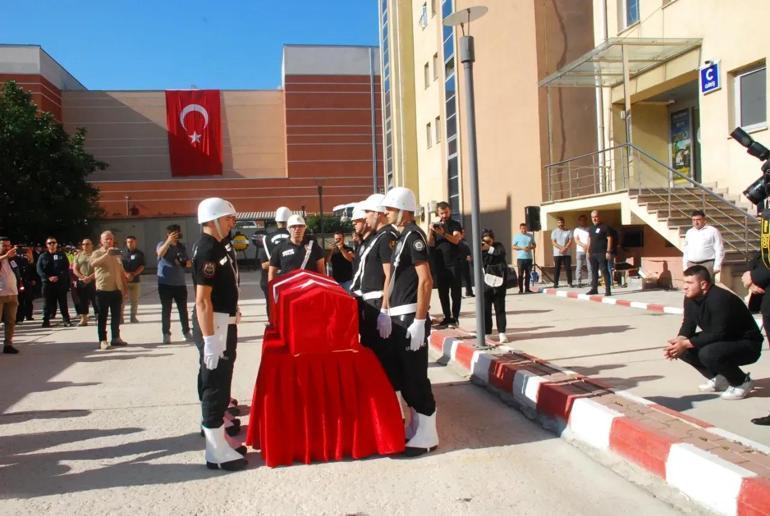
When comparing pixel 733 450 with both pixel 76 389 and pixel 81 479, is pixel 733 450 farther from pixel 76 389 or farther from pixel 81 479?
pixel 76 389

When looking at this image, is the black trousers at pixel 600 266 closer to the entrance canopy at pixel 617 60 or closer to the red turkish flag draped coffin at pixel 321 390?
the entrance canopy at pixel 617 60

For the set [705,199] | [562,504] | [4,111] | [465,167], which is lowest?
[562,504]

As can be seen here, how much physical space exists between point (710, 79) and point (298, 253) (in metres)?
10.6

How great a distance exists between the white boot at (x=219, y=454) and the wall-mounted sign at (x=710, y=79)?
13.0m

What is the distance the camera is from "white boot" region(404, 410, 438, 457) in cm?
456

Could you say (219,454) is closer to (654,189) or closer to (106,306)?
(106,306)

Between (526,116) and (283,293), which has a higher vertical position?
(526,116)

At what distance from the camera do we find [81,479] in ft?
14.1

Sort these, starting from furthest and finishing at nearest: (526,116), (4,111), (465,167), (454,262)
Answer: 1. (4,111)
2. (465,167)
3. (526,116)
4. (454,262)

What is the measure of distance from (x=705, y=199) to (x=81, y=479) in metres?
13.1

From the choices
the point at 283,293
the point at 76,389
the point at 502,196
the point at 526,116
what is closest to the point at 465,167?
the point at 502,196

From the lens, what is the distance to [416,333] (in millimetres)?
4598

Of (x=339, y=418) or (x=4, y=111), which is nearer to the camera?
(x=339, y=418)

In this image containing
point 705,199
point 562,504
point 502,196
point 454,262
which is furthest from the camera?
point 502,196
